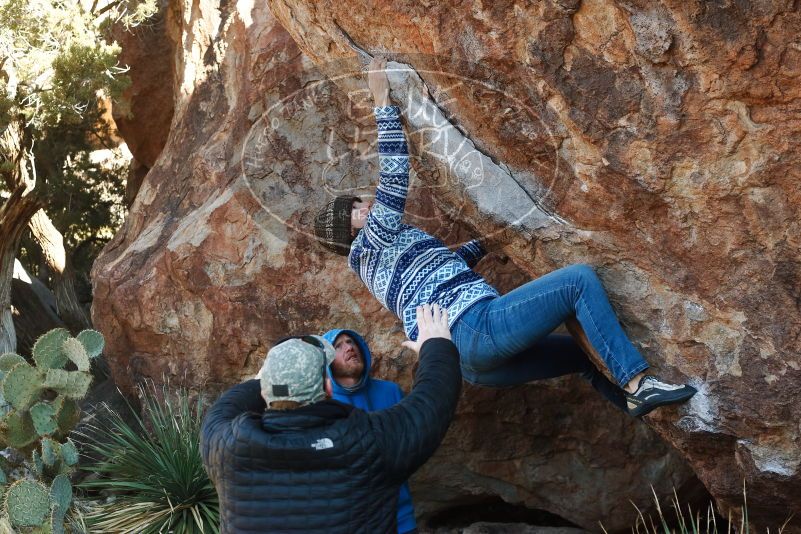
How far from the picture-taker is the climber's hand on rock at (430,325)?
398 centimetres

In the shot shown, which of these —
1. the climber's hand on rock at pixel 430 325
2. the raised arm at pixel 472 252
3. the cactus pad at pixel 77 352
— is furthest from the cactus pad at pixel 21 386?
the climber's hand on rock at pixel 430 325

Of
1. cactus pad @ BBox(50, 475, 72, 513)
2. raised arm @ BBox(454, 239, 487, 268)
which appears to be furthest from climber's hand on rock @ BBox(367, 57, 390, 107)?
cactus pad @ BBox(50, 475, 72, 513)

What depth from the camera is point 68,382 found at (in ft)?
21.3

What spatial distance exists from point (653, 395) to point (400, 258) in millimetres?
1393

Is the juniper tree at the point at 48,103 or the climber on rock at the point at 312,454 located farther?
the juniper tree at the point at 48,103

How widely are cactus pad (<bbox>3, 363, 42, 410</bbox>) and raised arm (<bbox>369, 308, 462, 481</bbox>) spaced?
3700 millimetres

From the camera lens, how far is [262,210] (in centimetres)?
676

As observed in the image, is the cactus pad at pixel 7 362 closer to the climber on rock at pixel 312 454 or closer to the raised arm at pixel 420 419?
the climber on rock at pixel 312 454

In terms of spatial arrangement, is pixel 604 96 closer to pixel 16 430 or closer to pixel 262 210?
pixel 262 210

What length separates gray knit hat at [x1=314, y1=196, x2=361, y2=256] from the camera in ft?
16.4

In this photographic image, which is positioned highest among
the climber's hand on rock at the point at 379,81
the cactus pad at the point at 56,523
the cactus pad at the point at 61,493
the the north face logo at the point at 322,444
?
the climber's hand on rock at the point at 379,81

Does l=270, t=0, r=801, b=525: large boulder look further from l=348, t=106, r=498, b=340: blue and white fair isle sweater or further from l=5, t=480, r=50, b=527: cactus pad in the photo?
l=5, t=480, r=50, b=527: cactus pad

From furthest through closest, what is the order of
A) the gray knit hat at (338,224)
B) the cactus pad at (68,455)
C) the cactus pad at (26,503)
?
the cactus pad at (68,455) → the cactus pad at (26,503) → the gray knit hat at (338,224)

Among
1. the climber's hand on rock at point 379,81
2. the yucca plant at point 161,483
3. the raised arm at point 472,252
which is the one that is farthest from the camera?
the yucca plant at point 161,483
